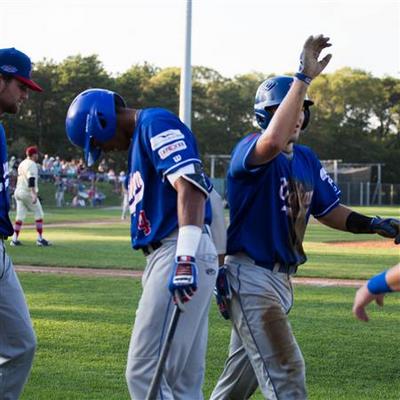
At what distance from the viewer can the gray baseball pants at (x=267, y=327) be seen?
190 inches

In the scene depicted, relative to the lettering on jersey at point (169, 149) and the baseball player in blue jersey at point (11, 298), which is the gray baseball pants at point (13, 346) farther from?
the lettering on jersey at point (169, 149)

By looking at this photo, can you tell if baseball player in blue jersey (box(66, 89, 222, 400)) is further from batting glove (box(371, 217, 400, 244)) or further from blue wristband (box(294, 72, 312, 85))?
batting glove (box(371, 217, 400, 244))

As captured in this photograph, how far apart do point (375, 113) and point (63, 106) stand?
4080 centimetres

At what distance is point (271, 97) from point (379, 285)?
67.1 inches

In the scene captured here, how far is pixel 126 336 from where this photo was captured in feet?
28.6

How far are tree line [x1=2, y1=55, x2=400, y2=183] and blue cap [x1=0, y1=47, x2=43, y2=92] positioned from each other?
2280 inches

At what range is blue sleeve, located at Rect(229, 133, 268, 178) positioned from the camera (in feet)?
15.8

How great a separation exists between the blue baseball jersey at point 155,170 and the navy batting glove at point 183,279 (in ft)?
0.92

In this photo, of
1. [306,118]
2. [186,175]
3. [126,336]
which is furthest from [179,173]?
[126,336]

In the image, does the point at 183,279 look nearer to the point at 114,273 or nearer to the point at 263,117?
the point at 263,117

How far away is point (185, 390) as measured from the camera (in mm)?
4574

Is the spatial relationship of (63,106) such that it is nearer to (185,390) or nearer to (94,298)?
(94,298)

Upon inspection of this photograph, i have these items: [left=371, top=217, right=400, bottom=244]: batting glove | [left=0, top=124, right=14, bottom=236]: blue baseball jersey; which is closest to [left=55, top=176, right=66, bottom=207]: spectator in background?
[left=0, top=124, right=14, bottom=236]: blue baseball jersey

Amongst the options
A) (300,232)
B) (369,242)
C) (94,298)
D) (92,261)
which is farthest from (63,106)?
(300,232)
